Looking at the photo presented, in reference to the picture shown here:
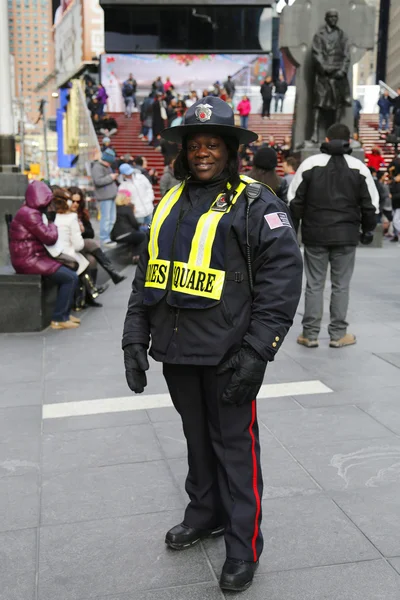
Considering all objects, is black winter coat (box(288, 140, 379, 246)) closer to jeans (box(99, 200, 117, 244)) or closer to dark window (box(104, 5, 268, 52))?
jeans (box(99, 200, 117, 244))

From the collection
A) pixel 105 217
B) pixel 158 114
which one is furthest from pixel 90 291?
pixel 158 114

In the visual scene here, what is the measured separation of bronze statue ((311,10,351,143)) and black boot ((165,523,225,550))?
1369cm

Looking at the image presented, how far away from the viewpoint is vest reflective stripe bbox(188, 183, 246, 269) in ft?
9.12

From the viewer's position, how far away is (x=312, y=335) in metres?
6.85

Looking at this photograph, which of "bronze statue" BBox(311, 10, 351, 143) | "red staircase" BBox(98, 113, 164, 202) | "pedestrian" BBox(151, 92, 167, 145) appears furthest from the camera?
"pedestrian" BBox(151, 92, 167, 145)

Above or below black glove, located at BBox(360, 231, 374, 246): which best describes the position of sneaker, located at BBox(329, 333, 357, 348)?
below

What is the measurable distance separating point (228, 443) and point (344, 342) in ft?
13.6

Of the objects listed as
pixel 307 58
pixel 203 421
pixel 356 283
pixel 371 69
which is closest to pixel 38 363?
pixel 203 421

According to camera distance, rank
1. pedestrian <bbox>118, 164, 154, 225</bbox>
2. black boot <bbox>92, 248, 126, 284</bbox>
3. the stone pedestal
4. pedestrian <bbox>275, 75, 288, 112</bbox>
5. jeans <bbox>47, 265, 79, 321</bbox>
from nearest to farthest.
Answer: jeans <bbox>47, 265, 79, 321</bbox>
black boot <bbox>92, 248, 126, 284</bbox>
the stone pedestal
pedestrian <bbox>118, 164, 154, 225</bbox>
pedestrian <bbox>275, 75, 288, 112</bbox>

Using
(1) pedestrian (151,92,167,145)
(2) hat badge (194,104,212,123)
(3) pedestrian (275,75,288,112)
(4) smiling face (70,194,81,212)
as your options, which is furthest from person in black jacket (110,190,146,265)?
(3) pedestrian (275,75,288,112)

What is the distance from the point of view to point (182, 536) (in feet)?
10.4

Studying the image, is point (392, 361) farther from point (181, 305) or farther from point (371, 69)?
point (371, 69)

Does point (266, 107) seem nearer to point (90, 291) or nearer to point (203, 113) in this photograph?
point (90, 291)

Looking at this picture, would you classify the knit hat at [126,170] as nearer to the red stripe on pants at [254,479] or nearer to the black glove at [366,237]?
the black glove at [366,237]
